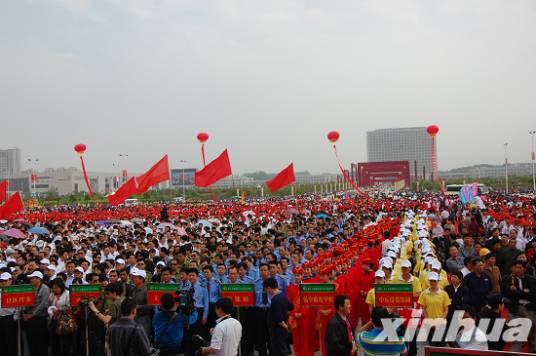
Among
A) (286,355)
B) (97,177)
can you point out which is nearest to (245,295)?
(286,355)

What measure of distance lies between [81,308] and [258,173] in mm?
187473

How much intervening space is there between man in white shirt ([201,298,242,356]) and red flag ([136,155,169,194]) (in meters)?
15.0

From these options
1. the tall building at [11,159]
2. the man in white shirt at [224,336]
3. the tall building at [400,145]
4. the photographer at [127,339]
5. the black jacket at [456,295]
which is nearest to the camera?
the photographer at [127,339]

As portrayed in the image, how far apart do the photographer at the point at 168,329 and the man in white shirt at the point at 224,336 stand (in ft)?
1.90

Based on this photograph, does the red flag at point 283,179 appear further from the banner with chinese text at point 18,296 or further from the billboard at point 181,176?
the billboard at point 181,176

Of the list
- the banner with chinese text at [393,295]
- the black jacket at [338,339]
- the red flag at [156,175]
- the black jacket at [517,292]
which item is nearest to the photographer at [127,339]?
the black jacket at [338,339]

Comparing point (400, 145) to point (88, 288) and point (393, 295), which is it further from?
point (88, 288)

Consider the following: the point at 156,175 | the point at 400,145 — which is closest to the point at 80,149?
the point at 156,175

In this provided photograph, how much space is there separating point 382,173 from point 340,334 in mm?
83602

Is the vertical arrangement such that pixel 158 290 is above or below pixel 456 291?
above

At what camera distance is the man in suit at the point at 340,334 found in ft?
14.4

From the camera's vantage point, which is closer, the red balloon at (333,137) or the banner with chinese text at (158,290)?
the banner with chinese text at (158,290)

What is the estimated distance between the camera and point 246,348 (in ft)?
22.6

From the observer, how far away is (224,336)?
15.0 ft
